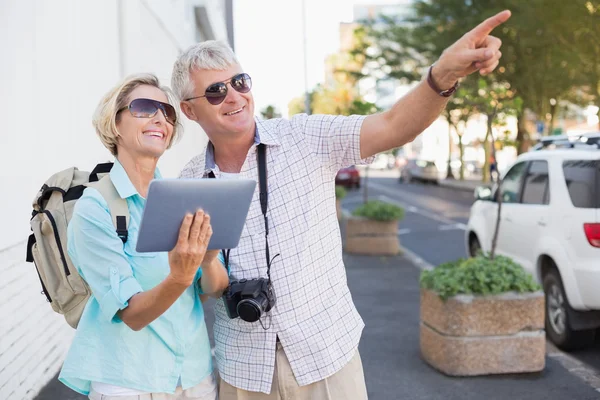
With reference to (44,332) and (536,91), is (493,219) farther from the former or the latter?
(536,91)

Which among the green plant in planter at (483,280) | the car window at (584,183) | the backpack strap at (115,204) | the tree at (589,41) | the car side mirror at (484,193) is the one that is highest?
the tree at (589,41)

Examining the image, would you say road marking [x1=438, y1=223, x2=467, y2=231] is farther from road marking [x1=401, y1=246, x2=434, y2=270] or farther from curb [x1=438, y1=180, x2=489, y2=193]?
curb [x1=438, y1=180, x2=489, y2=193]

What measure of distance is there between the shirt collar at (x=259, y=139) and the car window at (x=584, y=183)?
4273 millimetres

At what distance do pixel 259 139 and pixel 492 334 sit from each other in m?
3.64

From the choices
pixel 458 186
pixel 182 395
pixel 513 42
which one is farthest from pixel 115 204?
pixel 458 186

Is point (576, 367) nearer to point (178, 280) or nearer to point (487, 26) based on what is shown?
point (487, 26)

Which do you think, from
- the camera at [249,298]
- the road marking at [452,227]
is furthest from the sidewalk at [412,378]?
the road marking at [452,227]

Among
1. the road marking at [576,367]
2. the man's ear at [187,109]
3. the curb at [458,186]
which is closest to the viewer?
the man's ear at [187,109]

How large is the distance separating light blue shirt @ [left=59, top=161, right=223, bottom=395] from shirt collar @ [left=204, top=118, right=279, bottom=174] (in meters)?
0.35

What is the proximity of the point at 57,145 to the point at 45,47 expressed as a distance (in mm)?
810

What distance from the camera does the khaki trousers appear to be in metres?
2.49

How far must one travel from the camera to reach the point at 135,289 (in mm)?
2137

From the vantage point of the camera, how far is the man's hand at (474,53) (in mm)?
1979

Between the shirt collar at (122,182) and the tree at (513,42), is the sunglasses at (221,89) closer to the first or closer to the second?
the shirt collar at (122,182)
